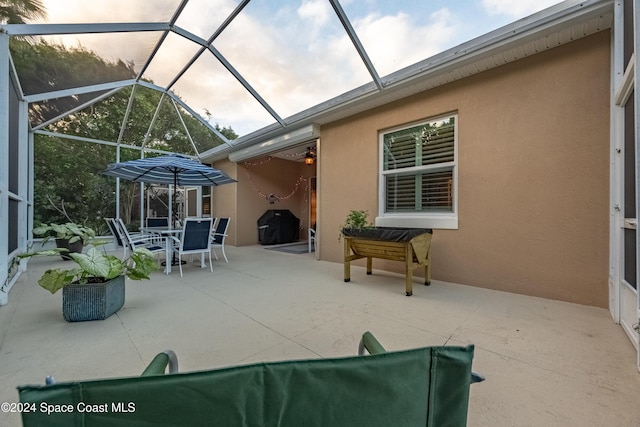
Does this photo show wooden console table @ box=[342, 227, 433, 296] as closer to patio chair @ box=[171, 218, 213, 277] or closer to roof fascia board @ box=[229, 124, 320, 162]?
patio chair @ box=[171, 218, 213, 277]

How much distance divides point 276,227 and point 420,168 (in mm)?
5154

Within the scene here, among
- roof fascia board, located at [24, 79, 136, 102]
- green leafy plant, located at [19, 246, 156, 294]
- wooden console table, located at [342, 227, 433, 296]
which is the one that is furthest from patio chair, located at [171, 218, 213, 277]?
roof fascia board, located at [24, 79, 136, 102]

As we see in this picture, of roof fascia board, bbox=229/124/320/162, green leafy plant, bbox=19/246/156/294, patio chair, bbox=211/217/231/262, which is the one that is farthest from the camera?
roof fascia board, bbox=229/124/320/162

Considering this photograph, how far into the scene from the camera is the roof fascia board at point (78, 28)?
9.93ft

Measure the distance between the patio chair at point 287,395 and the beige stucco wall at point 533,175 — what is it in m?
3.19

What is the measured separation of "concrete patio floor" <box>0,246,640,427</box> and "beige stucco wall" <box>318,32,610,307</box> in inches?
13.3

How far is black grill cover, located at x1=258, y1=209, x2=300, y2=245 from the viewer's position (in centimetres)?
805

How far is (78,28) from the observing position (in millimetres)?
3447

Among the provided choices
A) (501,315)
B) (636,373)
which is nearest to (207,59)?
(501,315)

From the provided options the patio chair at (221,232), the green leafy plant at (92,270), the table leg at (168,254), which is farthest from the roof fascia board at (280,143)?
the green leafy plant at (92,270)

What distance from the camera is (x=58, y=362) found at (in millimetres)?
1697

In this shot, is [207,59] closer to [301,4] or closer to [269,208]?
[301,4]

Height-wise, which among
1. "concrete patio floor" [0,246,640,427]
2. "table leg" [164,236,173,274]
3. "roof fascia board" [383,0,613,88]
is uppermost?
"roof fascia board" [383,0,613,88]

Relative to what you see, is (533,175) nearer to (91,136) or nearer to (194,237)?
(194,237)
